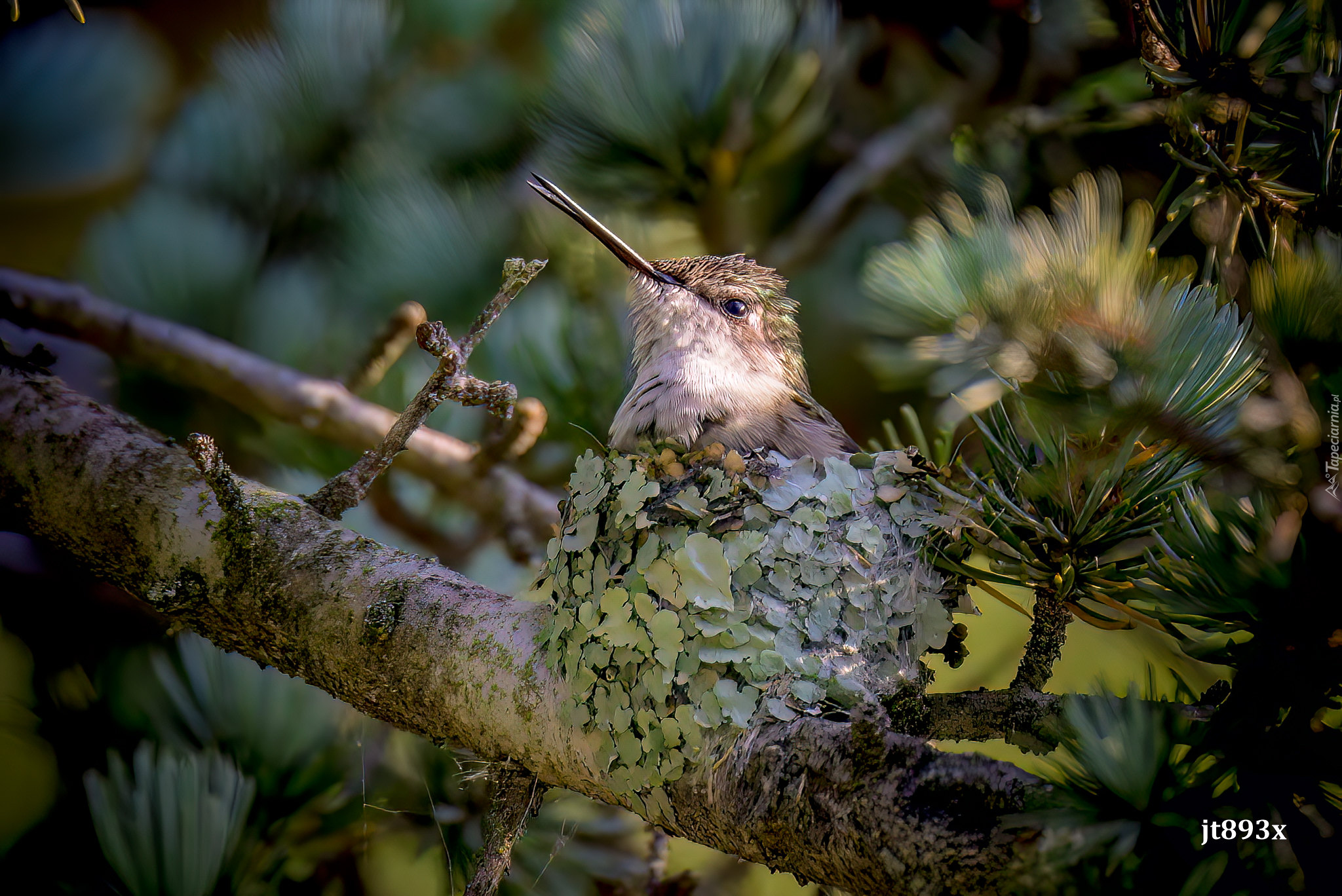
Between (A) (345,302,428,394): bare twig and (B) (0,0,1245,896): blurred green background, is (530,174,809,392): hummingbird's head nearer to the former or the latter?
(B) (0,0,1245,896): blurred green background

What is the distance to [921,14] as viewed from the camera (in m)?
1.84

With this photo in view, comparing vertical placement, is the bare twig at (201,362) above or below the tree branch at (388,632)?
Answer: above

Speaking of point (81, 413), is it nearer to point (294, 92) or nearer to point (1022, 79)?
point (294, 92)

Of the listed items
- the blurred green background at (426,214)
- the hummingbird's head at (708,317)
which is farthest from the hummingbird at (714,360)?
the blurred green background at (426,214)

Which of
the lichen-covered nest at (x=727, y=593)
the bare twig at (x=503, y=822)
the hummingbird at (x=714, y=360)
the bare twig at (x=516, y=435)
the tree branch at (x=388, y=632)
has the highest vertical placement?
the hummingbird at (x=714, y=360)

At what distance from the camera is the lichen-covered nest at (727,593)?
0.94 m

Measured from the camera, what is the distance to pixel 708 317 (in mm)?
1613

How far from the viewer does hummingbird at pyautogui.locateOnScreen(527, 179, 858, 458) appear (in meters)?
1.42

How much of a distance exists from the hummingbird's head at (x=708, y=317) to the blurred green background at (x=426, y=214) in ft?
0.59

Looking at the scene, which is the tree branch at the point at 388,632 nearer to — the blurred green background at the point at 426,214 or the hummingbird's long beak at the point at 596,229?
the blurred green background at the point at 426,214

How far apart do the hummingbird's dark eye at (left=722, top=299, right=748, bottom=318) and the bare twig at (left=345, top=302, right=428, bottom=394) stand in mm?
607

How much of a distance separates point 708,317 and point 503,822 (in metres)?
0.96

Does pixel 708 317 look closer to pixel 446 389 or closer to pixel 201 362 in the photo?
pixel 446 389

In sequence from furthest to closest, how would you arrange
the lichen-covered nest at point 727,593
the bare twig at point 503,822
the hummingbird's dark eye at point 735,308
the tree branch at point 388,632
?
the hummingbird's dark eye at point 735,308 < the bare twig at point 503,822 < the lichen-covered nest at point 727,593 < the tree branch at point 388,632
